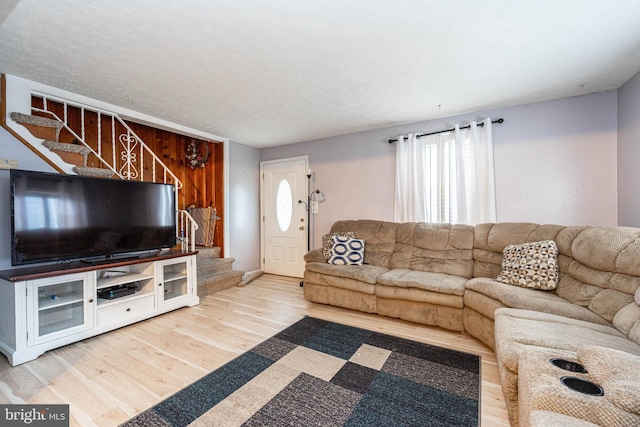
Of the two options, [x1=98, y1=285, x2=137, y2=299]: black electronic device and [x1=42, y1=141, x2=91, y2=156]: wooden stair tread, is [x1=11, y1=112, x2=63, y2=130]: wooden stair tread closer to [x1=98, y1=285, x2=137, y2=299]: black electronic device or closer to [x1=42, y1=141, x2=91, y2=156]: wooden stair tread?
[x1=42, y1=141, x2=91, y2=156]: wooden stair tread

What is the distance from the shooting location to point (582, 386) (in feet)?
3.32

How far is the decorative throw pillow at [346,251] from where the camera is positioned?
3.49 m

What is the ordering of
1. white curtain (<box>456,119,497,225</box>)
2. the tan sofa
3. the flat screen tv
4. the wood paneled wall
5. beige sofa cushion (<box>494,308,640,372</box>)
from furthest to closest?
the wood paneled wall
white curtain (<box>456,119,497,225</box>)
the flat screen tv
beige sofa cushion (<box>494,308,640,372</box>)
the tan sofa

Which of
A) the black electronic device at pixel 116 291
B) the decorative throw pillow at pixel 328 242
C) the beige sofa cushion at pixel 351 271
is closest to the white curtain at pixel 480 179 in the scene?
the beige sofa cushion at pixel 351 271

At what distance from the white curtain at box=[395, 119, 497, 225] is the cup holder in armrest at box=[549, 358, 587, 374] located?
7.32ft

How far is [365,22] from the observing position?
5.58 feet

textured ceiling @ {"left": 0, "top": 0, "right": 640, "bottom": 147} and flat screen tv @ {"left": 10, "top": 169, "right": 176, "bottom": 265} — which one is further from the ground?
textured ceiling @ {"left": 0, "top": 0, "right": 640, "bottom": 147}

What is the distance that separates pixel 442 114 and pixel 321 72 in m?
1.85

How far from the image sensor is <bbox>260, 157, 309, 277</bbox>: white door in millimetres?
4664

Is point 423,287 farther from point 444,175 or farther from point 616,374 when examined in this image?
point 616,374

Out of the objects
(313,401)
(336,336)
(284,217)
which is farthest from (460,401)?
(284,217)

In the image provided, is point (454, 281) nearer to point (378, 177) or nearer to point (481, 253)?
point (481, 253)

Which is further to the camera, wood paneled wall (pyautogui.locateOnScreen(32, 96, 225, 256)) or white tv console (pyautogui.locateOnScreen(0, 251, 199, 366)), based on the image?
wood paneled wall (pyautogui.locateOnScreen(32, 96, 225, 256))

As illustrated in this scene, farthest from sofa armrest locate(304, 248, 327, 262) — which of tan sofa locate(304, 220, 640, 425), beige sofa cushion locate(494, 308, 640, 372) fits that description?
beige sofa cushion locate(494, 308, 640, 372)
